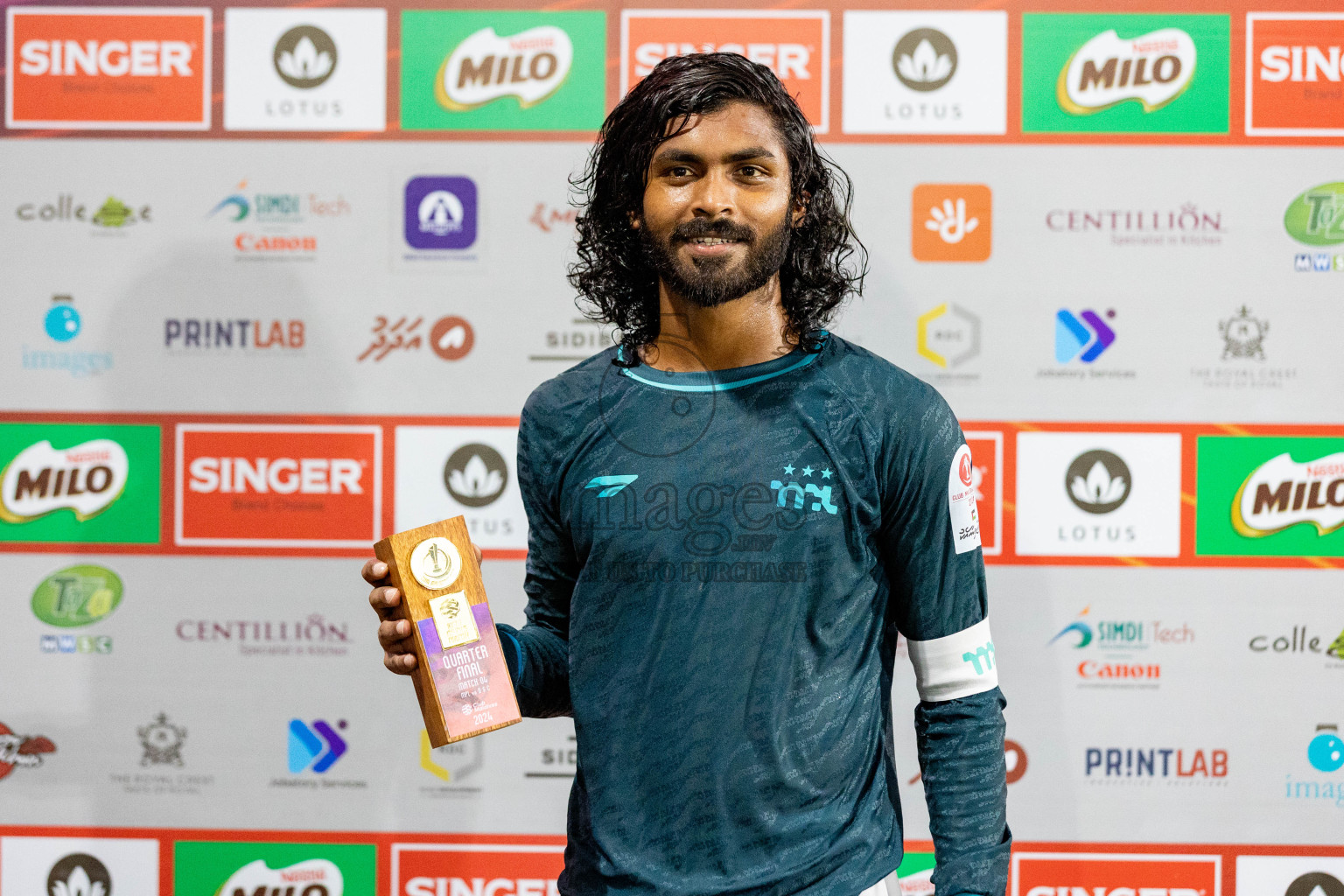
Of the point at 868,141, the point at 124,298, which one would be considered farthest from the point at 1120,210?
the point at 124,298

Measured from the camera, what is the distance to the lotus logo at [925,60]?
6.79 feet

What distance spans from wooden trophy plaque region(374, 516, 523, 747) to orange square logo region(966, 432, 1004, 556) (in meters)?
1.28

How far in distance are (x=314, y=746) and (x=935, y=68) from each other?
6.37 ft

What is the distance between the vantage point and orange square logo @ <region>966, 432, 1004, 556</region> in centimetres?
207

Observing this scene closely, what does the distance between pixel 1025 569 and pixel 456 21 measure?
1.66 m

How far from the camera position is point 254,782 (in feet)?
7.09

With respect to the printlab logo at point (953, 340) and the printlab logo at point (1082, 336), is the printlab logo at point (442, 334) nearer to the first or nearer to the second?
the printlab logo at point (953, 340)

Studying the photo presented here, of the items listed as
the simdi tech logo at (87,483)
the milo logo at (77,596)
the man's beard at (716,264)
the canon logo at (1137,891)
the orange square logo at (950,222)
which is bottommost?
the canon logo at (1137,891)

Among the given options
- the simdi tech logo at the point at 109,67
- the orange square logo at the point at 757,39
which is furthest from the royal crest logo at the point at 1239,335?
the simdi tech logo at the point at 109,67

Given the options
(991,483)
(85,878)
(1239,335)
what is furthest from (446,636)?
(1239,335)

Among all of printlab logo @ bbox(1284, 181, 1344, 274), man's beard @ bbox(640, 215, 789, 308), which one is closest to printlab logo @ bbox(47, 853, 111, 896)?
man's beard @ bbox(640, 215, 789, 308)

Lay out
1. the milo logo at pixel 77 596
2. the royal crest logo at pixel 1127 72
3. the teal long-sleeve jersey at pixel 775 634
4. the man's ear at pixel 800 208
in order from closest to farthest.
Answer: the teal long-sleeve jersey at pixel 775 634
the man's ear at pixel 800 208
the royal crest logo at pixel 1127 72
the milo logo at pixel 77 596

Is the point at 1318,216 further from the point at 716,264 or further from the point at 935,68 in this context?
the point at 716,264

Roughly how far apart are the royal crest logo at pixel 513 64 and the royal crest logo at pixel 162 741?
1497 mm
